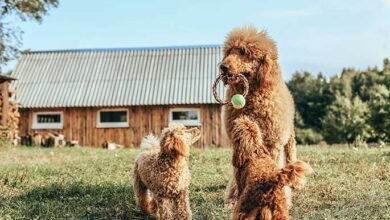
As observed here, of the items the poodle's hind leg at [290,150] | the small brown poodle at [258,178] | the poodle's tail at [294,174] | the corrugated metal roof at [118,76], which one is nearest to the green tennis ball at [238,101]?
the small brown poodle at [258,178]

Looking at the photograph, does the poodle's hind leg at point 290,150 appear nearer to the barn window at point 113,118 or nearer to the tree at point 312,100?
the barn window at point 113,118

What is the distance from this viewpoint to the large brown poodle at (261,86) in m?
7.10

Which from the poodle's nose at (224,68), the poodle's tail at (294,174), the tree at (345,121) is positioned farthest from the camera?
the tree at (345,121)

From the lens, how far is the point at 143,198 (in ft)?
25.3

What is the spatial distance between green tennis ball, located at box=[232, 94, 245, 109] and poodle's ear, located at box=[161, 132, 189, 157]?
869 millimetres

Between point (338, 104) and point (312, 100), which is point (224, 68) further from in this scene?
point (312, 100)

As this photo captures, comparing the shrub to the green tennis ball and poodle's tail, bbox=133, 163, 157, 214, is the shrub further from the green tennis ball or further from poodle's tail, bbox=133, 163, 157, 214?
the green tennis ball

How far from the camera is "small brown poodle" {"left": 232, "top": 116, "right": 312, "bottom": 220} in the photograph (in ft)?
17.0

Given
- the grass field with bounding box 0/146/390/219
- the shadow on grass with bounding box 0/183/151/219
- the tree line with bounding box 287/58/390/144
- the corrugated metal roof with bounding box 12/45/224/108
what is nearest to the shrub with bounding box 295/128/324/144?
the tree line with bounding box 287/58/390/144

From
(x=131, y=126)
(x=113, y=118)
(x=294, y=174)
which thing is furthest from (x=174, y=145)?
(x=113, y=118)

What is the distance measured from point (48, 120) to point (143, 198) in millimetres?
23261

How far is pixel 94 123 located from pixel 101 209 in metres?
21.4

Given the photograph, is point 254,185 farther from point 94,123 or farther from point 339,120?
point 339,120

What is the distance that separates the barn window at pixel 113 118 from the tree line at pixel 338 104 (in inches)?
599
